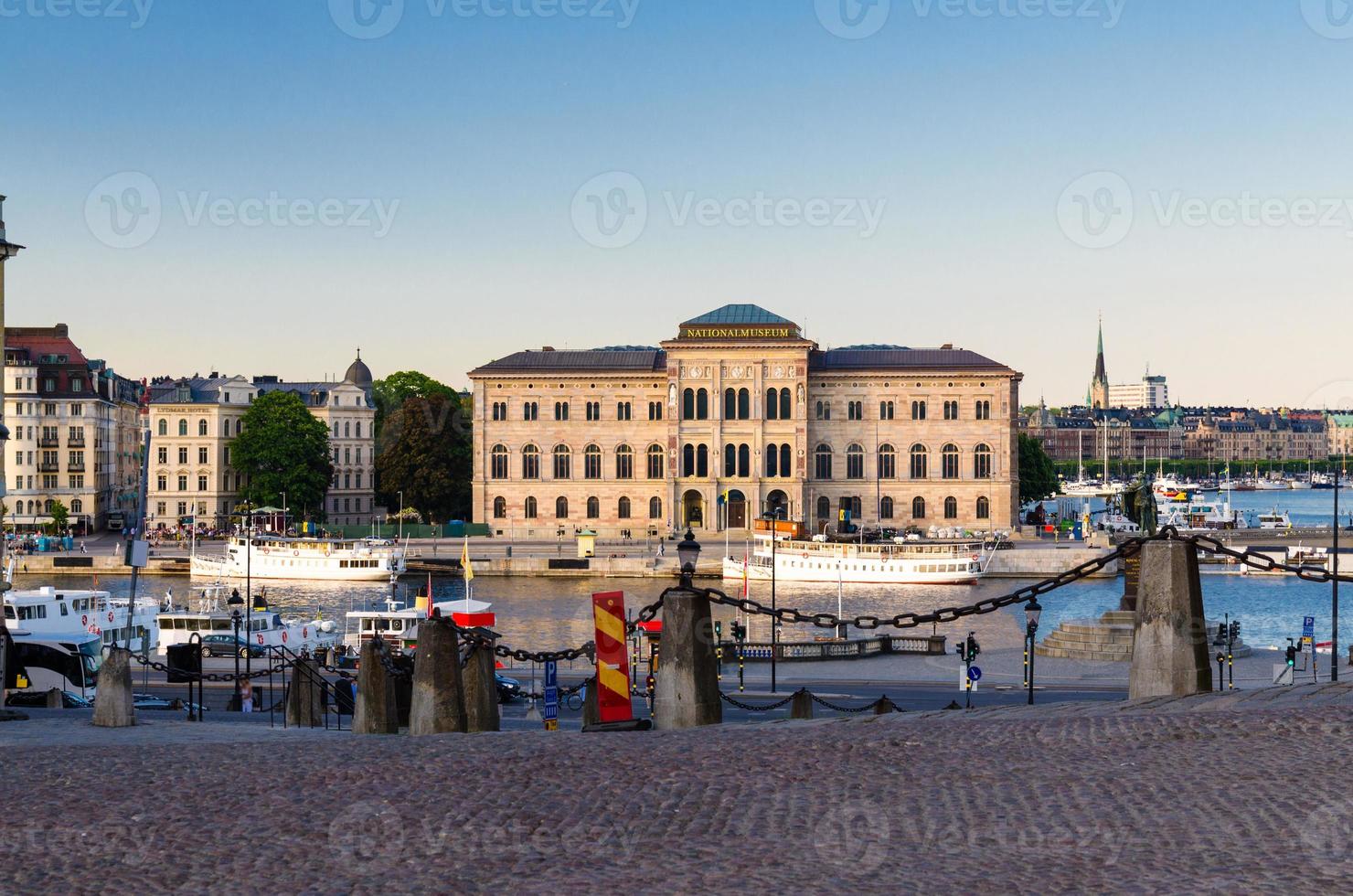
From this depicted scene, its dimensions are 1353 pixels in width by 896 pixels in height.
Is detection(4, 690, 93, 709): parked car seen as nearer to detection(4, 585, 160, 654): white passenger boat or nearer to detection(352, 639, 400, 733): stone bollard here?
detection(352, 639, 400, 733): stone bollard

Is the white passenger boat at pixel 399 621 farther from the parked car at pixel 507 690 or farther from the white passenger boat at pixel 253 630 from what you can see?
the parked car at pixel 507 690

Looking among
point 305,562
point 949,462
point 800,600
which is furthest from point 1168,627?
point 949,462

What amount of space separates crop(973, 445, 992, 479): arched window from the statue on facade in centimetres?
5257

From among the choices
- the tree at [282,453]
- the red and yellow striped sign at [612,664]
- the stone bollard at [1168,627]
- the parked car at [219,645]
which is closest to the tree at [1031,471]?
the tree at [282,453]

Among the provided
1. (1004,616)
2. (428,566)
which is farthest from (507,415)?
(1004,616)

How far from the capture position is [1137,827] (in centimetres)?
925

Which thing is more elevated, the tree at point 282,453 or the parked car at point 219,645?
the tree at point 282,453

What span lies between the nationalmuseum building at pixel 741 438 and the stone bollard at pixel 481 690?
75340 mm

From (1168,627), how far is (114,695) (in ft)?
40.8

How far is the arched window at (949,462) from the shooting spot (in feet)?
310

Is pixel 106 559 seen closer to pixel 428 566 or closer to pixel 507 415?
pixel 428 566

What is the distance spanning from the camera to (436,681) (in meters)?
15.5

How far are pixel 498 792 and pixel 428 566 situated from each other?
2804 inches

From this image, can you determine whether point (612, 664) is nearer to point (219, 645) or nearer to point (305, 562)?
point (219, 645)
